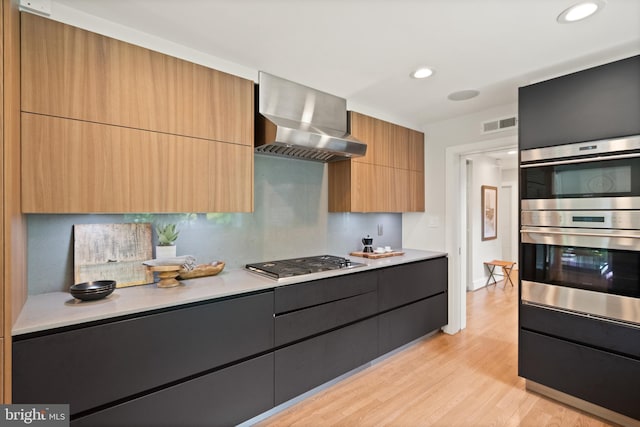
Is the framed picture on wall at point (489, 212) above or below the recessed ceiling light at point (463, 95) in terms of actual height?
below

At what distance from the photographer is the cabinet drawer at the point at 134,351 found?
1.26 meters

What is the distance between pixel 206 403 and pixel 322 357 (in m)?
0.85

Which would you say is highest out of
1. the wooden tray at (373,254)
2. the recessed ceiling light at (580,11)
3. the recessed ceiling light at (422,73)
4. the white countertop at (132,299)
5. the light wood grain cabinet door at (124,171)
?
the recessed ceiling light at (422,73)

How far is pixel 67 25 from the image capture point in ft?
4.94

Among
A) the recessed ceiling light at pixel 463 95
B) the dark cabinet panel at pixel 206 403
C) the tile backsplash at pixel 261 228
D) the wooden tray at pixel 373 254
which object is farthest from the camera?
the wooden tray at pixel 373 254

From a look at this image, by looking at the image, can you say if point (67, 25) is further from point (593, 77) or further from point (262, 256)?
point (593, 77)

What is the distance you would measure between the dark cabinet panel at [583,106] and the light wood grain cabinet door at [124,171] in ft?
7.01

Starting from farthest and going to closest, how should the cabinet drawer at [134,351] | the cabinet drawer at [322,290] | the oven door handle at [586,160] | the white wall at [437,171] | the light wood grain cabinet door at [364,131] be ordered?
the white wall at [437,171]
the light wood grain cabinet door at [364,131]
the cabinet drawer at [322,290]
the oven door handle at [586,160]
the cabinet drawer at [134,351]

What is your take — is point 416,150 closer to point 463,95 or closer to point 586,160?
point 463,95

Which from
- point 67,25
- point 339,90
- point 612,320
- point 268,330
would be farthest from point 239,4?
point 612,320

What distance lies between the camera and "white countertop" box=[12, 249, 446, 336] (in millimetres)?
1321

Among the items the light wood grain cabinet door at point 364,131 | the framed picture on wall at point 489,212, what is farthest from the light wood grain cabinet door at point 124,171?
the framed picture on wall at point 489,212

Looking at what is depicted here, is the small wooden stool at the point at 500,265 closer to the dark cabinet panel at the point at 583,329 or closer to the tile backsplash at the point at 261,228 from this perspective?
the tile backsplash at the point at 261,228

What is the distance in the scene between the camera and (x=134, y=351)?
1.46 meters
